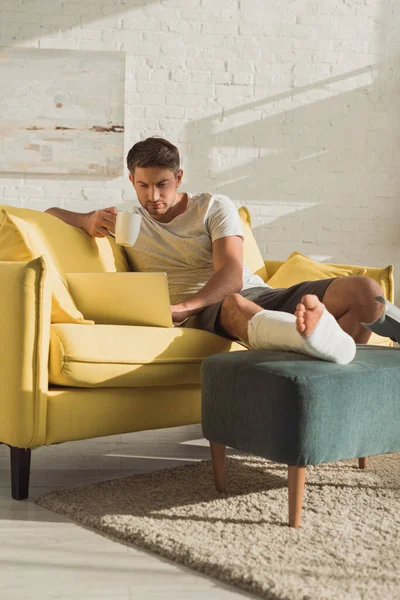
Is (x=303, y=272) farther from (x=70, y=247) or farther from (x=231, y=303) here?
(x=70, y=247)

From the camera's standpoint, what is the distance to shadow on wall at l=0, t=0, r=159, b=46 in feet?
14.8

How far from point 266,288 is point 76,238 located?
713 millimetres

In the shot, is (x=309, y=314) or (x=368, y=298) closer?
(x=309, y=314)

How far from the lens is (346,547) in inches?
71.6

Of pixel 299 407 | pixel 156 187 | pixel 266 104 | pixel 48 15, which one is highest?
pixel 48 15

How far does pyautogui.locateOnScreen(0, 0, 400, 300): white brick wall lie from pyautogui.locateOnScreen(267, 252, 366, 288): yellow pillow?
4.67 feet

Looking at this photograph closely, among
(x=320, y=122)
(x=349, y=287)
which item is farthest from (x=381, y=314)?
(x=320, y=122)

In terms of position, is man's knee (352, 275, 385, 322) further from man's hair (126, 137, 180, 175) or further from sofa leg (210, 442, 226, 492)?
man's hair (126, 137, 180, 175)

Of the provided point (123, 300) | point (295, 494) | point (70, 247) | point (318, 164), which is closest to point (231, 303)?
point (123, 300)

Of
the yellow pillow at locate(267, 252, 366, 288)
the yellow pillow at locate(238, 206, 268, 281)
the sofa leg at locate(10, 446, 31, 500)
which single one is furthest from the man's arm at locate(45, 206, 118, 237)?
the sofa leg at locate(10, 446, 31, 500)

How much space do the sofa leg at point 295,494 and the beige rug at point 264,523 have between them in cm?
3

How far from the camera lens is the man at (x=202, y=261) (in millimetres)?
2590

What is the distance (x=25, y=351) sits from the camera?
222cm

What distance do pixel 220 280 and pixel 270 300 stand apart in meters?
0.20
